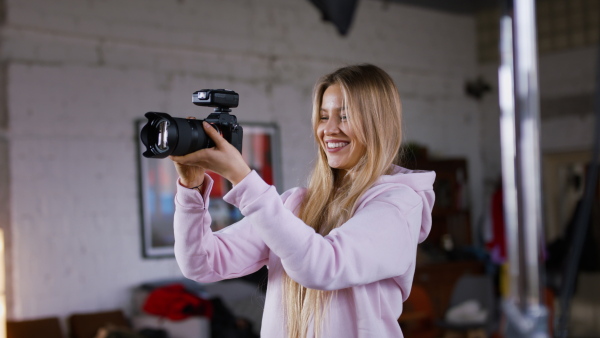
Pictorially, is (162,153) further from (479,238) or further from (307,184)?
(479,238)

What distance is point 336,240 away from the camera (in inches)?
47.3

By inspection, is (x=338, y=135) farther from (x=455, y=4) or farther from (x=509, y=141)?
(x=455, y=4)

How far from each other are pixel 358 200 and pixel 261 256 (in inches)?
11.1

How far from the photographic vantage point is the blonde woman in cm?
117

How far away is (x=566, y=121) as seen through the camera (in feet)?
22.8

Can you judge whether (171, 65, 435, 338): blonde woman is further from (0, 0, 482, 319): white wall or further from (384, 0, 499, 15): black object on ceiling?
(384, 0, 499, 15): black object on ceiling

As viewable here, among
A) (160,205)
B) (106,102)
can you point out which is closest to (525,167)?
(106,102)

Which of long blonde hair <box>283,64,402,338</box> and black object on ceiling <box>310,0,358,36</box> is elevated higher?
black object on ceiling <box>310,0,358,36</box>

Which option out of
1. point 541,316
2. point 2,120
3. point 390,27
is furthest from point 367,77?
point 390,27

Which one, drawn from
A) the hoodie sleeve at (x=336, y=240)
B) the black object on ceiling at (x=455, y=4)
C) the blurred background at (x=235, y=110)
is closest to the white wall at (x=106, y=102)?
the blurred background at (x=235, y=110)

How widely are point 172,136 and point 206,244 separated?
1.02 feet

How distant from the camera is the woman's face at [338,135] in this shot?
1.38 m

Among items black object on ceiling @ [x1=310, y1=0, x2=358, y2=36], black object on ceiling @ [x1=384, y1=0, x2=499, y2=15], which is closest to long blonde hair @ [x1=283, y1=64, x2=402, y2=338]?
black object on ceiling @ [x1=310, y1=0, x2=358, y2=36]

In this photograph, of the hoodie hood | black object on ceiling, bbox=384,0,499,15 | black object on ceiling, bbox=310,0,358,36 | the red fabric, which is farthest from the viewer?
black object on ceiling, bbox=384,0,499,15
